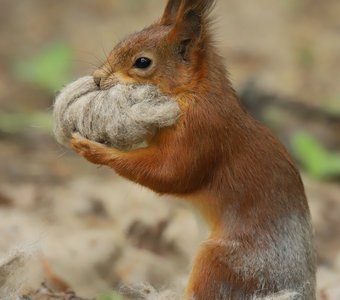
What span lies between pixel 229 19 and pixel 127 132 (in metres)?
6.49

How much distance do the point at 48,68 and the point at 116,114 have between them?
4.82m

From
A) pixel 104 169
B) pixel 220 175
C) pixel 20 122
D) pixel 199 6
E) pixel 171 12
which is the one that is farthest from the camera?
pixel 20 122

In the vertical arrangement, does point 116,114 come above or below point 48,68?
below

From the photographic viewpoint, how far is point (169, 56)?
3.98 metres

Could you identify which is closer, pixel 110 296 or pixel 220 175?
pixel 220 175

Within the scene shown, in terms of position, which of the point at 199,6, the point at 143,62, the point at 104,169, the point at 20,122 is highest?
the point at 20,122

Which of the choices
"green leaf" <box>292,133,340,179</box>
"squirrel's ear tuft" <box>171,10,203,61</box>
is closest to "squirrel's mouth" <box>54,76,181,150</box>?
"squirrel's ear tuft" <box>171,10,203,61</box>

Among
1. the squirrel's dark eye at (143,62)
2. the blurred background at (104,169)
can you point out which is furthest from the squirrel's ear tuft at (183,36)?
the blurred background at (104,169)

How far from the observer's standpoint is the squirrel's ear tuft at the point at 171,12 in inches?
161

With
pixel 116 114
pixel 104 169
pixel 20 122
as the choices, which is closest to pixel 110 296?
pixel 116 114

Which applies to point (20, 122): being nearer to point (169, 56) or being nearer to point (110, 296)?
point (110, 296)

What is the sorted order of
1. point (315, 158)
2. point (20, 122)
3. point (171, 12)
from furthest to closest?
point (20, 122) < point (315, 158) < point (171, 12)

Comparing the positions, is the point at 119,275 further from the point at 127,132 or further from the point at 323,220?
the point at 323,220

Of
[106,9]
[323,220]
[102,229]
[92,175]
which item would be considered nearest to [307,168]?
[323,220]
